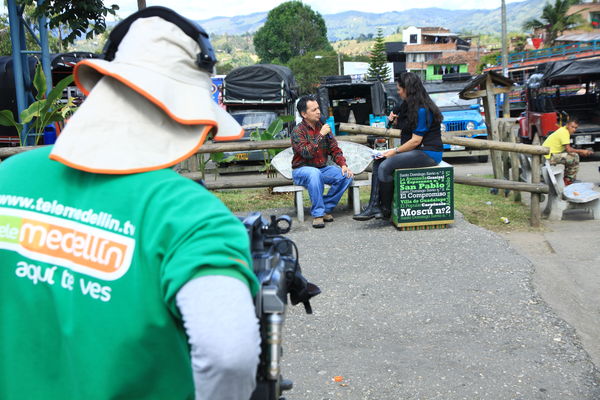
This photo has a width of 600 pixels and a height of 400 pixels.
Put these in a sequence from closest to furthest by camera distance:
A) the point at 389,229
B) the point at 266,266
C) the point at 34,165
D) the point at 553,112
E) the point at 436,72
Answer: the point at 34,165
the point at 266,266
the point at 389,229
the point at 553,112
the point at 436,72

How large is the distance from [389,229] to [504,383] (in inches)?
177

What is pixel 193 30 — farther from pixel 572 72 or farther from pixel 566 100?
pixel 566 100

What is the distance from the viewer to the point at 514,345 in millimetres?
4777

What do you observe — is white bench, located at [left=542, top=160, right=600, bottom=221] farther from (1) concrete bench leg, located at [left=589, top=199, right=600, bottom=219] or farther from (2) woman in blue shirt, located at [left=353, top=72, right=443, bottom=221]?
(2) woman in blue shirt, located at [left=353, top=72, right=443, bottom=221]

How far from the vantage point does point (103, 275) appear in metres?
1.41

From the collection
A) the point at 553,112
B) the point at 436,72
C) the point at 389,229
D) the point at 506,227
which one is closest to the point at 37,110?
the point at 389,229

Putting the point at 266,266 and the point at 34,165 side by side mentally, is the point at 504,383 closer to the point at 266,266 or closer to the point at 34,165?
the point at 266,266

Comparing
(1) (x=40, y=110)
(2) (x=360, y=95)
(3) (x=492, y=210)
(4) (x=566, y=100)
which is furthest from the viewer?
(2) (x=360, y=95)

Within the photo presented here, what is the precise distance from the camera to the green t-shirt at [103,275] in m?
1.37

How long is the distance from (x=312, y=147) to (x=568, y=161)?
4769mm

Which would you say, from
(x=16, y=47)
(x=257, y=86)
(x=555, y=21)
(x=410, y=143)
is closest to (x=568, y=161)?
(x=410, y=143)

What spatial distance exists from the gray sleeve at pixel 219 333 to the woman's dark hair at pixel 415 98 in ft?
24.2

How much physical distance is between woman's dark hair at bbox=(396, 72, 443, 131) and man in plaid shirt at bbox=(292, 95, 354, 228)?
1102mm

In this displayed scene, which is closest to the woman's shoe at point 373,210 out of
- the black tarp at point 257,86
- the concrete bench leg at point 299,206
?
the concrete bench leg at point 299,206
